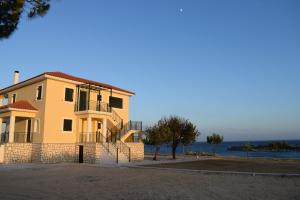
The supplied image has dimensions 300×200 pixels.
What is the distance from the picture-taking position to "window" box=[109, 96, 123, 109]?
30.4 m

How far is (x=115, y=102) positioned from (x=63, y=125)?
6.40 m

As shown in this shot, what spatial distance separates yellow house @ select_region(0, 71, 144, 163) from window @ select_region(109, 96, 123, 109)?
0.42ft

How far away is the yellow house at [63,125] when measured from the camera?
977 inches

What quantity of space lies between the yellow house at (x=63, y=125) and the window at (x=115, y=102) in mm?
129

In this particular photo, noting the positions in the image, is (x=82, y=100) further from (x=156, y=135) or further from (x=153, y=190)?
(x=153, y=190)

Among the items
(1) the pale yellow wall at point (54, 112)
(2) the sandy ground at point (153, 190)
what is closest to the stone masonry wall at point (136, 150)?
(1) the pale yellow wall at point (54, 112)

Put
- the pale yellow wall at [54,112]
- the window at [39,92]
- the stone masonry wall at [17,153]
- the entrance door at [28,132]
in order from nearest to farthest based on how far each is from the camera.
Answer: the stone masonry wall at [17,153] < the pale yellow wall at [54,112] < the window at [39,92] < the entrance door at [28,132]

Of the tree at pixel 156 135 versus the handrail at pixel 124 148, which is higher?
the tree at pixel 156 135

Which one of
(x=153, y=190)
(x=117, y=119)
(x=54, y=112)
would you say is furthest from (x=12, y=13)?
(x=117, y=119)

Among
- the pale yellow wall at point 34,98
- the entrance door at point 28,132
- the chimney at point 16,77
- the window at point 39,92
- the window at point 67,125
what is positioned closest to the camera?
the pale yellow wall at point 34,98

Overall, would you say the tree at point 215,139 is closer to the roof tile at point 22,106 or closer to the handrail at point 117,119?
the handrail at point 117,119

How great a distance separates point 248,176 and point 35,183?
1078 centimetres

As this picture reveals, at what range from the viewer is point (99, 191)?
11.4 metres

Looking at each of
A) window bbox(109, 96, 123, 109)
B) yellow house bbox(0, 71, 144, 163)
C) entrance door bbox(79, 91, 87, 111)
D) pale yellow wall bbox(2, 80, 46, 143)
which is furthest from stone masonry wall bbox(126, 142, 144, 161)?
pale yellow wall bbox(2, 80, 46, 143)
